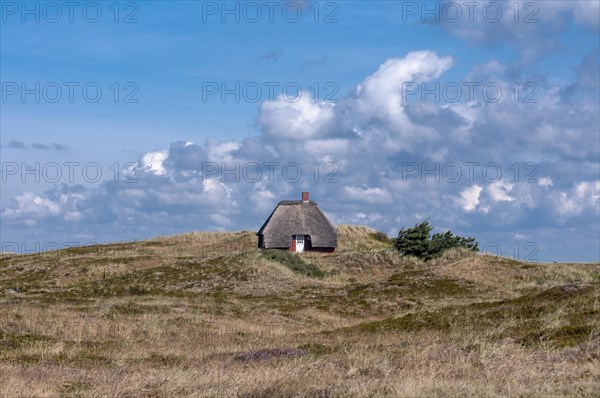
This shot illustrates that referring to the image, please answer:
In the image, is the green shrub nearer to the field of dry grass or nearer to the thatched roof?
the field of dry grass

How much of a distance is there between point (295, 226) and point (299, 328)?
51198 millimetres

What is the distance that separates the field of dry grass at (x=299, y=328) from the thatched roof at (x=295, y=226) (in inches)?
545

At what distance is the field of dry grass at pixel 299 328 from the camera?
12.5 meters

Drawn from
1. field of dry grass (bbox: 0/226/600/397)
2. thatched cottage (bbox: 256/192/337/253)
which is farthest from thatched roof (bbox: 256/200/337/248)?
field of dry grass (bbox: 0/226/600/397)

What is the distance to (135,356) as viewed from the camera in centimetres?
1973

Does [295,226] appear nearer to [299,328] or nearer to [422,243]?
[422,243]

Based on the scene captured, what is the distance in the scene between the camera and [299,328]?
3244 cm

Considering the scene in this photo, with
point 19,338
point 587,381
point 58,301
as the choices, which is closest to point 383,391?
point 587,381

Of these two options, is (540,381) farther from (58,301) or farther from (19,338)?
(58,301)

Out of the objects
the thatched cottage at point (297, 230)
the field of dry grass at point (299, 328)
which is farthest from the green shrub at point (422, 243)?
the thatched cottage at point (297, 230)

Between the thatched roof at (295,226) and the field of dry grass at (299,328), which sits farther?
the thatched roof at (295,226)

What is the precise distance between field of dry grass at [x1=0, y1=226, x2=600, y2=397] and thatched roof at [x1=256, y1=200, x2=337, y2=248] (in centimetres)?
1383

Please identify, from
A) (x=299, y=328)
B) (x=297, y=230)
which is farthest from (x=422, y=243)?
(x=299, y=328)

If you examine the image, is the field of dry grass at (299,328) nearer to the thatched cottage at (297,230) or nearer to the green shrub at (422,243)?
the green shrub at (422,243)
